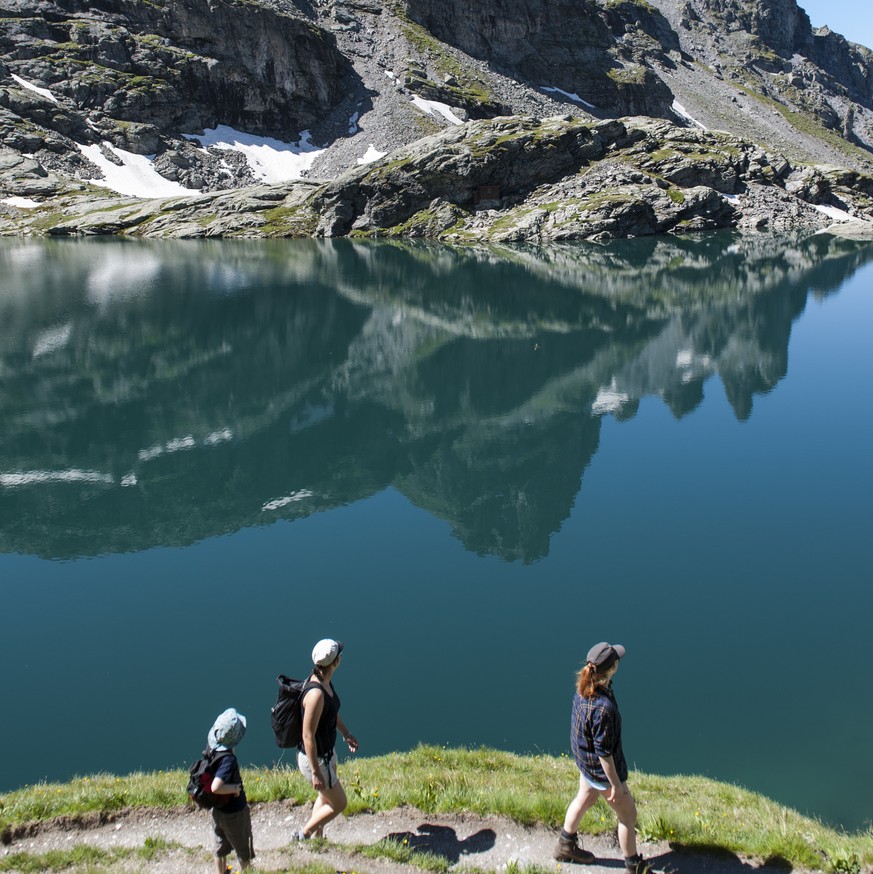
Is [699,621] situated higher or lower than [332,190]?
lower

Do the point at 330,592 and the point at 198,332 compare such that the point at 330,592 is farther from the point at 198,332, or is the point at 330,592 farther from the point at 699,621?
the point at 198,332

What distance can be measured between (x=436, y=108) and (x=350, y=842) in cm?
17539

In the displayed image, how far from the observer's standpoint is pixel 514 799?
29.5 feet

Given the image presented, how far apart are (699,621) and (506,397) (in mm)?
19414

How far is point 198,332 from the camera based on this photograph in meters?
48.1

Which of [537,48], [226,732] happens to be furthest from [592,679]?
[537,48]

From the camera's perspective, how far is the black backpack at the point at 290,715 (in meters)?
7.98

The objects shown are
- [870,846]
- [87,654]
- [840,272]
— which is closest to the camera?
[870,846]

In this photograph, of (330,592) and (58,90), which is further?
(58,90)

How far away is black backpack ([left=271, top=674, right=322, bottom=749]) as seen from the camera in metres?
7.98

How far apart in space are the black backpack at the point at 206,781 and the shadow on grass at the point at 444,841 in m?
2.21

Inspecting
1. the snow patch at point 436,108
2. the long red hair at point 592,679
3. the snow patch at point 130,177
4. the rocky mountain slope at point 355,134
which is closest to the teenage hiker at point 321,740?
the long red hair at point 592,679

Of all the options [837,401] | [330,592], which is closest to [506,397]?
[837,401]

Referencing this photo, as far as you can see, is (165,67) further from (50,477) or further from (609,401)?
(50,477)
